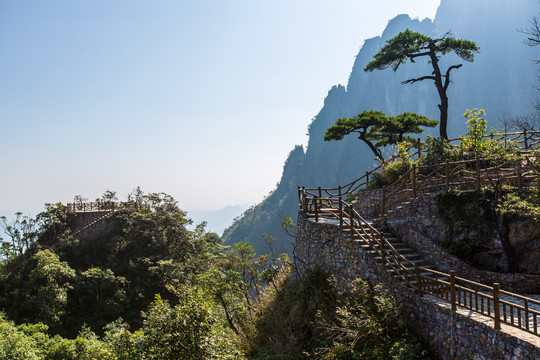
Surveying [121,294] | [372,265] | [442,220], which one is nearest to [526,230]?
[442,220]

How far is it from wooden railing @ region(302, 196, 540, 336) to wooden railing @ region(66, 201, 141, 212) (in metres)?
27.3

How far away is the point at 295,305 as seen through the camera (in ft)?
38.2

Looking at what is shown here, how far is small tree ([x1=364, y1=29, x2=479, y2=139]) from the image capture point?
18.1 metres

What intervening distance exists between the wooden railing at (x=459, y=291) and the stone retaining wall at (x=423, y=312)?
24 cm

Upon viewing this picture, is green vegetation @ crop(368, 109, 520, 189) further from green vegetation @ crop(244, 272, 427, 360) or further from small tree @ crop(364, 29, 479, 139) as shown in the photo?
green vegetation @ crop(244, 272, 427, 360)

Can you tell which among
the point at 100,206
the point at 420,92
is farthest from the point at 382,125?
the point at 420,92

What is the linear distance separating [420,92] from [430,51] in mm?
114912

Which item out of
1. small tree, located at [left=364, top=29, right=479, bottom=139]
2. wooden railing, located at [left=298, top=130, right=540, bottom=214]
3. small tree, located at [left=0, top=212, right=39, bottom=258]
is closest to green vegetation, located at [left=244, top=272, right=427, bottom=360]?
wooden railing, located at [left=298, top=130, right=540, bottom=214]

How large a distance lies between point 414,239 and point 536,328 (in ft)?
16.3

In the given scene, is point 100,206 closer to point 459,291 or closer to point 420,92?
point 459,291

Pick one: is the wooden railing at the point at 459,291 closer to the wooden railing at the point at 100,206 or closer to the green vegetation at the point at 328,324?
the green vegetation at the point at 328,324

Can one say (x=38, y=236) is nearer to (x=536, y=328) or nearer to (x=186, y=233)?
(x=186, y=233)

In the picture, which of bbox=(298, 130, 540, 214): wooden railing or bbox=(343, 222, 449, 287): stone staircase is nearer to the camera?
bbox=(343, 222, 449, 287): stone staircase

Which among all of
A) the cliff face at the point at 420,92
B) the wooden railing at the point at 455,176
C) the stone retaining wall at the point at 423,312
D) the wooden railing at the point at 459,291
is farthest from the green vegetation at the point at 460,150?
the cliff face at the point at 420,92
